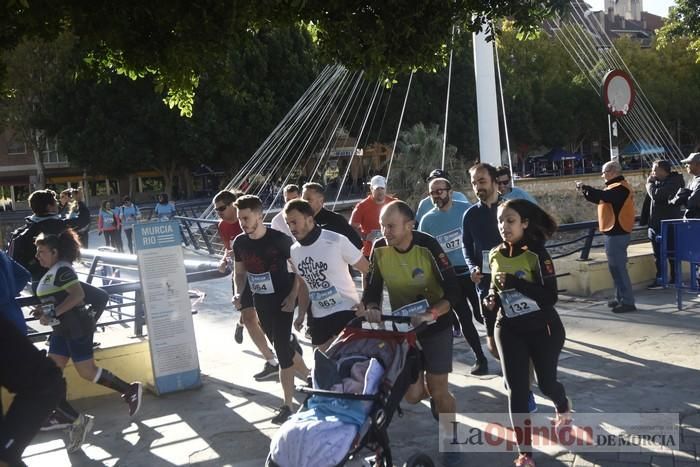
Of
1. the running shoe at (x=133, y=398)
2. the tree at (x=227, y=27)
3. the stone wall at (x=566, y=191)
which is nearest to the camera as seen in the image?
the tree at (x=227, y=27)

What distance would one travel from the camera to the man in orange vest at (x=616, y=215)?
884cm

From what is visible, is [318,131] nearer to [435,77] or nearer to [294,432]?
[435,77]

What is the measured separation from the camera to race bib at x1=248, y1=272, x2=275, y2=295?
20.1 feet

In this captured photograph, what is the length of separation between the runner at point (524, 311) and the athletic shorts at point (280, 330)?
A: 1.81m

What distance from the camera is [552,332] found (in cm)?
467

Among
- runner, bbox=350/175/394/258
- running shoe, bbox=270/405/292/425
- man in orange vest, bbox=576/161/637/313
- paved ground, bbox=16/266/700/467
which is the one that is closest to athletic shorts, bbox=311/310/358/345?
running shoe, bbox=270/405/292/425

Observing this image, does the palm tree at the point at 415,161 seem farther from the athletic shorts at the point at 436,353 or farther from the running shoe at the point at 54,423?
the athletic shorts at the point at 436,353

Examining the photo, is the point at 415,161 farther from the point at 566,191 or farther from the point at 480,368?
the point at 480,368

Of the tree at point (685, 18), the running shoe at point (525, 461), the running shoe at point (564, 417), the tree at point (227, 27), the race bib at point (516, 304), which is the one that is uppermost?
the tree at point (685, 18)

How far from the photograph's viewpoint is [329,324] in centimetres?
596

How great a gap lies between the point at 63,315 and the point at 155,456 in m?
1.29

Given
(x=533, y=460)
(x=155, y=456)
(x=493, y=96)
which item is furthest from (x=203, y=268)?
(x=493, y=96)

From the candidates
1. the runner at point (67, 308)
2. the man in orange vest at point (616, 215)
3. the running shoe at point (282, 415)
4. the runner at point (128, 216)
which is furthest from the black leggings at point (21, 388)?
the runner at point (128, 216)

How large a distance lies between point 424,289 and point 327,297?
3.67 feet
